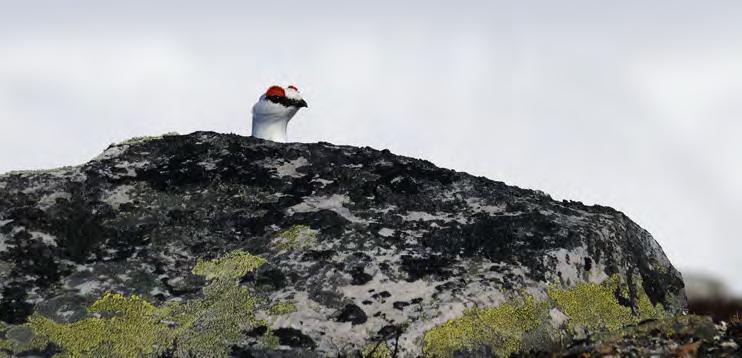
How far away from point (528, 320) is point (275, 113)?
15.4ft

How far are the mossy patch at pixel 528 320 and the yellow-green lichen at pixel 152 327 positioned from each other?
1522mm

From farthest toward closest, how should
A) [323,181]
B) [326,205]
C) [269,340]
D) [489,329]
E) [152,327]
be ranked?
[323,181] → [326,205] → [152,327] → [489,329] → [269,340]

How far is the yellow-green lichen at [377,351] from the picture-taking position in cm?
786

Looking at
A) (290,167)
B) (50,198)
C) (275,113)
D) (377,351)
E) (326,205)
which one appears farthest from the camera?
(275,113)

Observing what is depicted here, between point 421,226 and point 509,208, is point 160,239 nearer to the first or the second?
point 421,226

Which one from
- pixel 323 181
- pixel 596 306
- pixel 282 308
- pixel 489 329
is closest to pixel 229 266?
pixel 282 308

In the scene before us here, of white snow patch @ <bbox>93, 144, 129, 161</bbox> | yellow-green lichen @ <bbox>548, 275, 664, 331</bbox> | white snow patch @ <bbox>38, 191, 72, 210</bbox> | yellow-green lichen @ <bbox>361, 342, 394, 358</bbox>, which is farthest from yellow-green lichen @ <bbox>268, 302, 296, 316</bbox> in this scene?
white snow patch @ <bbox>93, 144, 129, 161</bbox>

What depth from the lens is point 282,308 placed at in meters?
8.30

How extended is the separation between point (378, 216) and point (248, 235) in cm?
113

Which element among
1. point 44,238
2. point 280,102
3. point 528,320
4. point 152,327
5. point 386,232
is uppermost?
point 280,102

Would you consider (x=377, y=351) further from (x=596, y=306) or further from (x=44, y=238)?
(x=44, y=238)

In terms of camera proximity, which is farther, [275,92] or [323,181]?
[275,92]

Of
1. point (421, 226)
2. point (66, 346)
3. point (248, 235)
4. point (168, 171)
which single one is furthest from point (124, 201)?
A: point (421, 226)

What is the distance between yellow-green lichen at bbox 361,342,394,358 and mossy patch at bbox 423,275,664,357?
272mm
